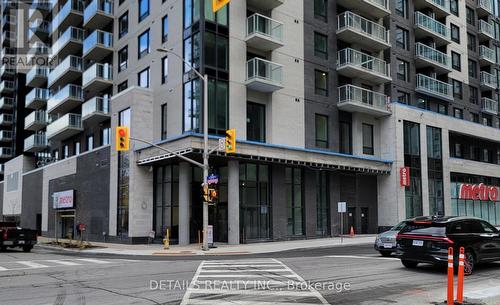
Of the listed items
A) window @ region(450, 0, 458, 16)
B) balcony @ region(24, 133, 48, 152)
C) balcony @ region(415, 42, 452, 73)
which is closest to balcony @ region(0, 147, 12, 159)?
balcony @ region(24, 133, 48, 152)

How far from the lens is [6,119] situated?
75375 millimetres

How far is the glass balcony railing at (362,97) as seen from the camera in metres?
37.1

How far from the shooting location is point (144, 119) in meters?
33.9

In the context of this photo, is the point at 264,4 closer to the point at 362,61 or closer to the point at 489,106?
the point at 362,61

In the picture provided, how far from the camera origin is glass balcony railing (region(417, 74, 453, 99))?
145 ft

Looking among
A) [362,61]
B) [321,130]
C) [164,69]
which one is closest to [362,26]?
[362,61]

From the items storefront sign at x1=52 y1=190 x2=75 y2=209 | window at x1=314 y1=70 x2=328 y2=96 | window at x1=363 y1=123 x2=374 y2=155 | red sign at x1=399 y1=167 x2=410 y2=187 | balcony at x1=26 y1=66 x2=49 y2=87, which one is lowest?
storefront sign at x1=52 y1=190 x2=75 y2=209

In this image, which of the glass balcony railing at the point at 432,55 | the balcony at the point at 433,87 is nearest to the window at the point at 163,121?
the balcony at the point at 433,87

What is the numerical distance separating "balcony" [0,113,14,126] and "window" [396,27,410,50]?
5846 cm

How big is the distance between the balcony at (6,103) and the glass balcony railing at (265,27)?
56.7 m

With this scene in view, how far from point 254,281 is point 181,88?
21.0 m

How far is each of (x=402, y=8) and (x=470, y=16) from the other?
587 inches

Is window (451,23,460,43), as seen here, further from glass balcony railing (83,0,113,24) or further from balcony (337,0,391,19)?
glass balcony railing (83,0,113,24)

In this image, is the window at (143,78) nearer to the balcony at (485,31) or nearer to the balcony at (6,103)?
the balcony at (485,31)
